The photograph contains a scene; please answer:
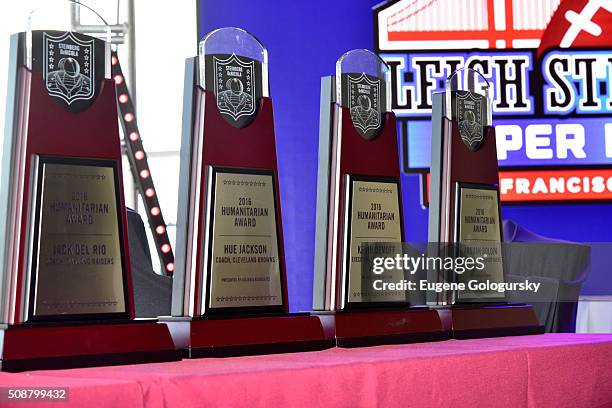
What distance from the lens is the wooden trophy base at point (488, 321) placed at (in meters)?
1.21

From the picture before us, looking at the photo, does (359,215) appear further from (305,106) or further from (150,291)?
(305,106)

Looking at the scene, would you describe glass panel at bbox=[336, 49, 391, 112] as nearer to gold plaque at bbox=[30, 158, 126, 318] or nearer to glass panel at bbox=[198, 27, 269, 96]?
glass panel at bbox=[198, 27, 269, 96]

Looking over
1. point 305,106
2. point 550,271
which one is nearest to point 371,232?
point 550,271

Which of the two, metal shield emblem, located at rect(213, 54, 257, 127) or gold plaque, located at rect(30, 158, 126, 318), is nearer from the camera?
gold plaque, located at rect(30, 158, 126, 318)

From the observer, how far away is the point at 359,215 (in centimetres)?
114

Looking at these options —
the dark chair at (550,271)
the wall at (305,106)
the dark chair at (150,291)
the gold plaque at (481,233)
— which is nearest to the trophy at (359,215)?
the gold plaque at (481,233)

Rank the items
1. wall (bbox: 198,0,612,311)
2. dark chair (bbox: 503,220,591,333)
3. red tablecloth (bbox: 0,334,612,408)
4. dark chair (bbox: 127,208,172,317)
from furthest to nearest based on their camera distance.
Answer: wall (bbox: 198,0,612,311) < dark chair (bbox: 503,220,591,333) < dark chair (bbox: 127,208,172,317) < red tablecloth (bbox: 0,334,612,408)

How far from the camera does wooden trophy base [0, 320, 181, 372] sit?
80 cm

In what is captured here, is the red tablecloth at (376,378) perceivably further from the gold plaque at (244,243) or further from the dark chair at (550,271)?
the dark chair at (550,271)

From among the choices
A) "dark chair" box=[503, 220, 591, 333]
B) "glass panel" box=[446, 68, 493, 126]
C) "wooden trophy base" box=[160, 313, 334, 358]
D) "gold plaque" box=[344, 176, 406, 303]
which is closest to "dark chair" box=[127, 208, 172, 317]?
"dark chair" box=[503, 220, 591, 333]

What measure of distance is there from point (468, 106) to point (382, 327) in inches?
14.9

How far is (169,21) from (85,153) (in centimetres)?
451

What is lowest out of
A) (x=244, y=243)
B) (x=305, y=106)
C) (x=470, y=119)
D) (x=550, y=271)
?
(x=550, y=271)

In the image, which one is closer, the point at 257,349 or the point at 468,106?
the point at 257,349
